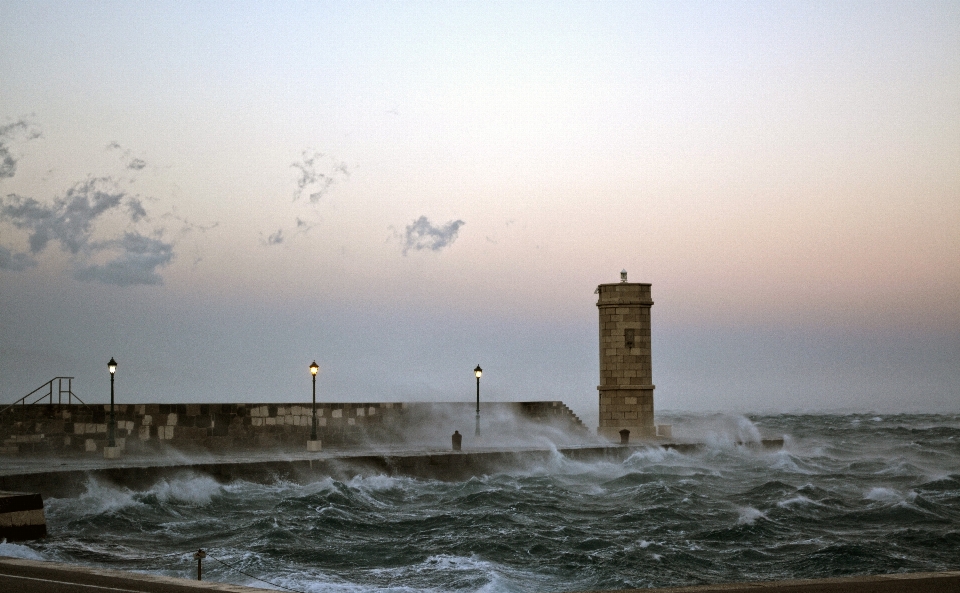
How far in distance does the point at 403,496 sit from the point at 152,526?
5978 mm

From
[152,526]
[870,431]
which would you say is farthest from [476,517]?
[870,431]

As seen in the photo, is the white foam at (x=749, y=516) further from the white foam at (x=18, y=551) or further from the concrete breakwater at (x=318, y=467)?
the white foam at (x=18, y=551)

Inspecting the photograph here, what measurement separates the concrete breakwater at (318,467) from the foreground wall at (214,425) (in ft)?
6.72

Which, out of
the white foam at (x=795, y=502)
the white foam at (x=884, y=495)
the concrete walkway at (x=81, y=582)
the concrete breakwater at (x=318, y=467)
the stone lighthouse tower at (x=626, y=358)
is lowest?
the white foam at (x=884, y=495)

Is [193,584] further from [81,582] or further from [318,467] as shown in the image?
[318,467]

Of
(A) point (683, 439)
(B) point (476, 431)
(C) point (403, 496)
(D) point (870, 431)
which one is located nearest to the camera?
(C) point (403, 496)

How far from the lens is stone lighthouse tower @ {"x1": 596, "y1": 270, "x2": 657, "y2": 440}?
28938 mm

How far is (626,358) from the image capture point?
2895 cm

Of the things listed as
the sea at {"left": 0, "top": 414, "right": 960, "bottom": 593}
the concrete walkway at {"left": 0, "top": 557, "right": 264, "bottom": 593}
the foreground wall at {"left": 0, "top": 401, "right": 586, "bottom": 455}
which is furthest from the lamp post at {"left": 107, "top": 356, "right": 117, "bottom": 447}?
the concrete walkway at {"left": 0, "top": 557, "right": 264, "bottom": 593}

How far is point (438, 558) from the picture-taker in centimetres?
1384

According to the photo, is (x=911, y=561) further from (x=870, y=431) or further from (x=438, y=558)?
(x=870, y=431)

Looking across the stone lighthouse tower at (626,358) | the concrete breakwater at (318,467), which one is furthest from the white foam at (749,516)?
the stone lighthouse tower at (626,358)

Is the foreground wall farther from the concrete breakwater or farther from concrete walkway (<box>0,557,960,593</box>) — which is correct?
concrete walkway (<box>0,557,960,593</box>)

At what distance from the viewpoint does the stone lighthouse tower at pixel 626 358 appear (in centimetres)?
2894
